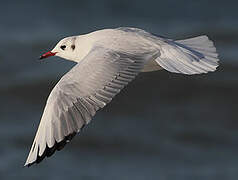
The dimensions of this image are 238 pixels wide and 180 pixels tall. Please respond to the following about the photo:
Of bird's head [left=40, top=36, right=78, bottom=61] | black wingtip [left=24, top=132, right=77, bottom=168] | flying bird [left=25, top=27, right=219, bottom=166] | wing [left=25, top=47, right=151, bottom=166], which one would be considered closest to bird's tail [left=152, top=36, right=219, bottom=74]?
flying bird [left=25, top=27, right=219, bottom=166]

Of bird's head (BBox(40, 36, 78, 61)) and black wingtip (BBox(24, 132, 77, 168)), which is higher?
bird's head (BBox(40, 36, 78, 61))

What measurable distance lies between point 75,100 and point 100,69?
0.33 metres

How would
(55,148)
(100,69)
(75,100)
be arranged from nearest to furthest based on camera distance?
(55,148) → (75,100) → (100,69)

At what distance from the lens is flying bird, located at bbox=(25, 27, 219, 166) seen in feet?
24.5

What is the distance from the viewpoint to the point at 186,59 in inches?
319

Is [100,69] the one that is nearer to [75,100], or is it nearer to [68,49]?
[75,100]

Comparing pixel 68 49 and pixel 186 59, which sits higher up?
pixel 186 59

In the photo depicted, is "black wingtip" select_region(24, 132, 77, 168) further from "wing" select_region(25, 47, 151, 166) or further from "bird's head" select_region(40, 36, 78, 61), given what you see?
"bird's head" select_region(40, 36, 78, 61)

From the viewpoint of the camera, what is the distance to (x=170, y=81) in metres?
11.3

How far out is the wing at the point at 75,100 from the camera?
7.46 metres

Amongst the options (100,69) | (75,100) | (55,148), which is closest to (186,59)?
(100,69)

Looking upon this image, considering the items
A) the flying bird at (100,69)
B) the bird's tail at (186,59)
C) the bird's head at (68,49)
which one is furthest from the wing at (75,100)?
the bird's head at (68,49)

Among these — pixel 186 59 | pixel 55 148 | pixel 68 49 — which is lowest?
pixel 55 148

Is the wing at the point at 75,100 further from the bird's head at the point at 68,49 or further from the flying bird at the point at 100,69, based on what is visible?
the bird's head at the point at 68,49
